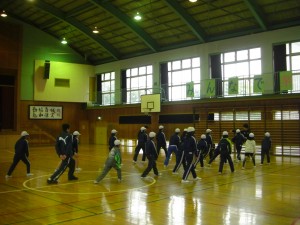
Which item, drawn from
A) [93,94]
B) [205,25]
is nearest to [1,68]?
[93,94]

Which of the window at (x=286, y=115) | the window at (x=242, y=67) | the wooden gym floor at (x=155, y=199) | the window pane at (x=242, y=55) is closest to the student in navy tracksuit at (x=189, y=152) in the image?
the wooden gym floor at (x=155, y=199)

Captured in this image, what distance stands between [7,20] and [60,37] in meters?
4.94

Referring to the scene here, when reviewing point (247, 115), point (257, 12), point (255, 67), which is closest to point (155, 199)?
point (247, 115)

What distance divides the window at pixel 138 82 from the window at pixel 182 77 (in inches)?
88.9

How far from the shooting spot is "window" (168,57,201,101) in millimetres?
25844

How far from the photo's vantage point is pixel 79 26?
2855 centimetres

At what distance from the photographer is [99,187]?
33.6 ft

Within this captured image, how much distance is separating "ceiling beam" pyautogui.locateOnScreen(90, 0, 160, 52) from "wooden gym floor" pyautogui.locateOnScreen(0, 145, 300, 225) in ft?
49.7

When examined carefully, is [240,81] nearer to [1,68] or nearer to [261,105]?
[261,105]

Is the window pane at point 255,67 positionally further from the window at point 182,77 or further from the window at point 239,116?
the window at point 182,77

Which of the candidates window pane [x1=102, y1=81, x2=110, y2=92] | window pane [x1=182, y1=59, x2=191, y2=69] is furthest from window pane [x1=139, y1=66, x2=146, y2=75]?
window pane [x1=102, y1=81, x2=110, y2=92]

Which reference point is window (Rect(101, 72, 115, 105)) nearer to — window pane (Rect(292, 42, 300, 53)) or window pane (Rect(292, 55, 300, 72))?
window pane (Rect(292, 55, 300, 72))

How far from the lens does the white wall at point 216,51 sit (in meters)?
21.8

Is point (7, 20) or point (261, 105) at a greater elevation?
point (7, 20)
